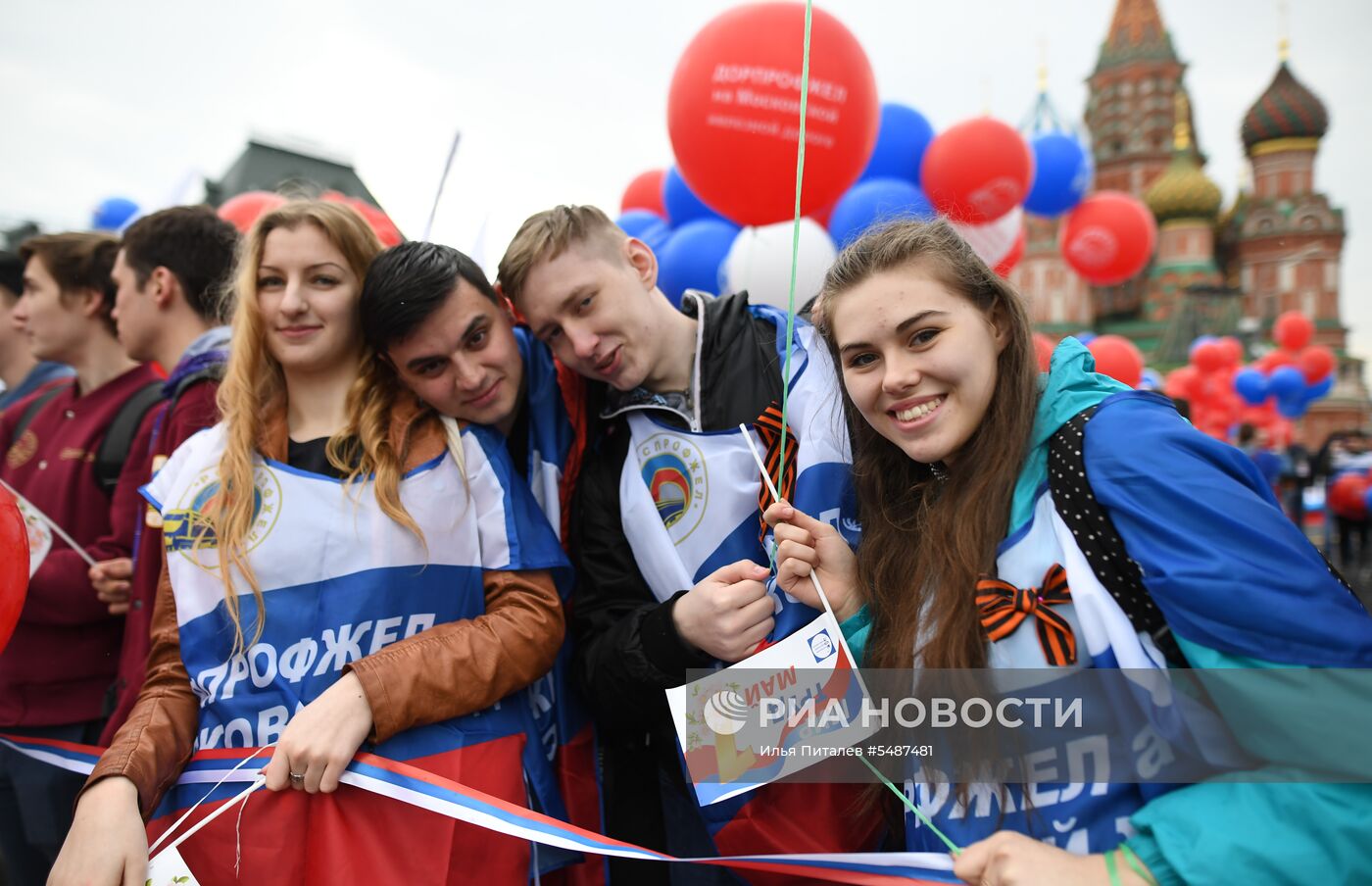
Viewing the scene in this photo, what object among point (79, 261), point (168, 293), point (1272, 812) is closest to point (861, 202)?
point (168, 293)

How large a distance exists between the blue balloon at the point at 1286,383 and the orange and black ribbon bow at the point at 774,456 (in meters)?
14.4

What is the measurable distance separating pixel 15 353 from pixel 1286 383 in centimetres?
1542

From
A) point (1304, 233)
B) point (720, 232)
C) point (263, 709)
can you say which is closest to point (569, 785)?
point (263, 709)

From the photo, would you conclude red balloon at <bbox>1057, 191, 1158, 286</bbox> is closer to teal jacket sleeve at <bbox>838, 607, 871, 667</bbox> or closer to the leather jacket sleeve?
teal jacket sleeve at <bbox>838, 607, 871, 667</bbox>

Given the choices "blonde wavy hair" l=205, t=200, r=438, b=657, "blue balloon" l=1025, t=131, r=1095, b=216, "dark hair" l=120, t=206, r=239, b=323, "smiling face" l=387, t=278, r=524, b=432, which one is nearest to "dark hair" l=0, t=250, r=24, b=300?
"dark hair" l=120, t=206, r=239, b=323

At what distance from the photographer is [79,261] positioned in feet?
9.53

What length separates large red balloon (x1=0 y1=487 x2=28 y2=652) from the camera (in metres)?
1.63

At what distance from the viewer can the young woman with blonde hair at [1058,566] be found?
3.57ft

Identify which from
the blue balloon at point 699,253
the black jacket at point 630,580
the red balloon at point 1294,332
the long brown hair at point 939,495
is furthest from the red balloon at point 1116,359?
the red balloon at point 1294,332

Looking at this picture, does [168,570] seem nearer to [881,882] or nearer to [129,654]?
[129,654]

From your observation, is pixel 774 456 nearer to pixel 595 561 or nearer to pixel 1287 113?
pixel 595 561

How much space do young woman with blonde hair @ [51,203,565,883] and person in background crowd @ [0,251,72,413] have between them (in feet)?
7.19

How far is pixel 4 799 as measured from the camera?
247 cm

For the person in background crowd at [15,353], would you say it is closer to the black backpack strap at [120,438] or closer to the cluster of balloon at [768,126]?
the black backpack strap at [120,438]
